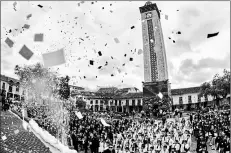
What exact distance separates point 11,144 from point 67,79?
25.5 metres

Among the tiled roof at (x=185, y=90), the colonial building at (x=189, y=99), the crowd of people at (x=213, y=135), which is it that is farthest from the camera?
the tiled roof at (x=185, y=90)

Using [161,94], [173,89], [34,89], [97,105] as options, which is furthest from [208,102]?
[34,89]

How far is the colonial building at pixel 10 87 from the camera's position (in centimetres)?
4470

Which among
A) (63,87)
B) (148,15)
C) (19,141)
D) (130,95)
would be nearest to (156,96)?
(63,87)

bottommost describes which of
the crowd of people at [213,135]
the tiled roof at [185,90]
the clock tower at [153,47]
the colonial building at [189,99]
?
the crowd of people at [213,135]

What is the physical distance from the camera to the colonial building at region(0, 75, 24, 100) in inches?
1760

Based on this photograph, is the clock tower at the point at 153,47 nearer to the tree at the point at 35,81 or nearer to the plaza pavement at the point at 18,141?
the tree at the point at 35,81

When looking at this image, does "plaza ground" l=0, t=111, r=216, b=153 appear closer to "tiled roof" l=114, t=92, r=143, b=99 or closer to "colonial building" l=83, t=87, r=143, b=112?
"tiled roof" l=114, t=92, r=143, b=99

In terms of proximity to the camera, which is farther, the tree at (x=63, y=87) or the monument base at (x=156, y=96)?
the tree at (x=63, y=87)

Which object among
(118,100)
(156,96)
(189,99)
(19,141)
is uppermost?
(156,96)

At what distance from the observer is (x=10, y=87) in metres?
46.8

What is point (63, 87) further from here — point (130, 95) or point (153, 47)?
point (130, 95)

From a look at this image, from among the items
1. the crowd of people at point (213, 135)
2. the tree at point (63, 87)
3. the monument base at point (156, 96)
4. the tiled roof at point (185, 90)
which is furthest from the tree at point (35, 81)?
the tiled roof at point (185, 90)

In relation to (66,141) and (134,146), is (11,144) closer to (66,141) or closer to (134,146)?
(66,141)
